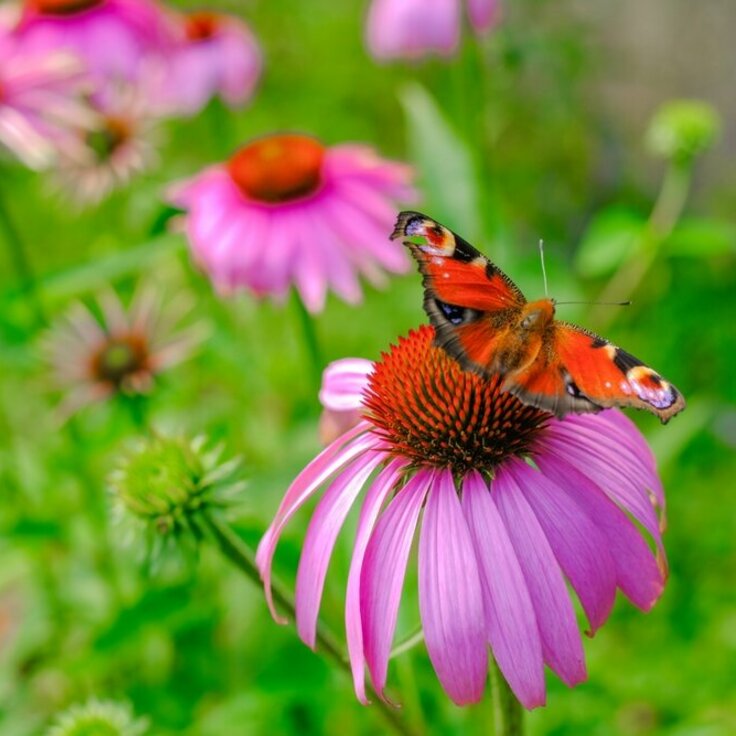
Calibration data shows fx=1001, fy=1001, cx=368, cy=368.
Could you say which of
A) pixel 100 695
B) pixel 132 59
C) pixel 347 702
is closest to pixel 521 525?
pixel 347 702

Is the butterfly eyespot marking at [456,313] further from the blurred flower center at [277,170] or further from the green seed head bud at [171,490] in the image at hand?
the blurred flower center at [277,170]

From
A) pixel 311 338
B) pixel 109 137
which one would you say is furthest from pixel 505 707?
pixel 109 137

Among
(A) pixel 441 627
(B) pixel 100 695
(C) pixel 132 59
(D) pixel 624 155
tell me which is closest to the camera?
(A) pixel 441 627

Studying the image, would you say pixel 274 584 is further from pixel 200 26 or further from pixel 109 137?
pixel 200 26

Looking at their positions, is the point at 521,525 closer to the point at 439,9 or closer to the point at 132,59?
the point at 132,59

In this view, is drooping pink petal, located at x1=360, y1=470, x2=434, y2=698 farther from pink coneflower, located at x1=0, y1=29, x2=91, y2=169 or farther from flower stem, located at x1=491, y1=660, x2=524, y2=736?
pink coneflower, located at x1=0, y1=29, x2=91, y2=169
